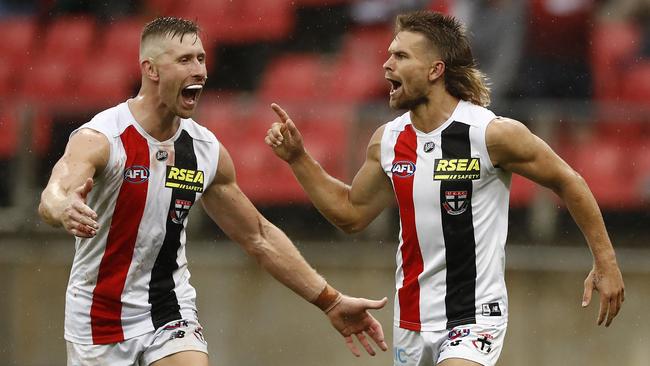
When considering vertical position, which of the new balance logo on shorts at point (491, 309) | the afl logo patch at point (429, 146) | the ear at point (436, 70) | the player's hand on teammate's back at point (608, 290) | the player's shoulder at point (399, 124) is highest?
the ear at point (436, 70)

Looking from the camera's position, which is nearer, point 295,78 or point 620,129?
point 620,129

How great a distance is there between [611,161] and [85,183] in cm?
665

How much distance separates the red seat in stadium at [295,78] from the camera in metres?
13.5

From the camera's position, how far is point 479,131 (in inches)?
249

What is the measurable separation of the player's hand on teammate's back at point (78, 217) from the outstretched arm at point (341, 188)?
4.99ft

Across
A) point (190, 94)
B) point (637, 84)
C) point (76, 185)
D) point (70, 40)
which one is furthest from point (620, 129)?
point (70, 40)

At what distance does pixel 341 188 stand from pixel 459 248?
0.89m

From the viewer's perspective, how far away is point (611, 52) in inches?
508

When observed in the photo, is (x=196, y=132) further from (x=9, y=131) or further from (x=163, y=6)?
(x=163, y=6)

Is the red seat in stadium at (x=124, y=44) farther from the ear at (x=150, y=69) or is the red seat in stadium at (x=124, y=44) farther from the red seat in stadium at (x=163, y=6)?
the ear at (x=150, y=69)

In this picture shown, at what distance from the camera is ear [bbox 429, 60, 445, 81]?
6.50 metres

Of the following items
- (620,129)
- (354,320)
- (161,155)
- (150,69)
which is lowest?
(354,320)

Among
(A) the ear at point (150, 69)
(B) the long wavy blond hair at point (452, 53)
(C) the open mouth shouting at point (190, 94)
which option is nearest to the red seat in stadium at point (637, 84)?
(B) the long wavy blond hair at point (452, 53)

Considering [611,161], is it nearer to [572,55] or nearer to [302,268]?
[572,55]
